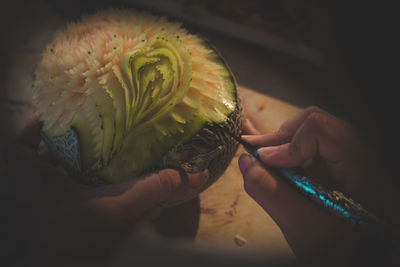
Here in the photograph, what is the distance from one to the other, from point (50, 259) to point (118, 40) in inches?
18.9

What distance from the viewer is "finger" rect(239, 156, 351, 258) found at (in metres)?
0.56

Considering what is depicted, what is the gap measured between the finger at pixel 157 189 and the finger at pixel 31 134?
15.2 inches

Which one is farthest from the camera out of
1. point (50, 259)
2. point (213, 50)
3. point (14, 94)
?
point (14, 94)

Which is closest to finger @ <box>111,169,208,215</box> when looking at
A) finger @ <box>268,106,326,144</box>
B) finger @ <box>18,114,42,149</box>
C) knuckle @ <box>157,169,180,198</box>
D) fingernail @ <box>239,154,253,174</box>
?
knuckle @ <box>157,169,180,198</box>

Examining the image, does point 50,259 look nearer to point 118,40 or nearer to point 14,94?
point 118,40

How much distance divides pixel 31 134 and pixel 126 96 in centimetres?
41

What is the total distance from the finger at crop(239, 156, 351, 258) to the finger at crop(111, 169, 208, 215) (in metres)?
0.15

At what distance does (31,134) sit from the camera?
78 centimetres

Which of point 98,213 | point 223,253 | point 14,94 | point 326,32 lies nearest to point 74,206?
point 98,213

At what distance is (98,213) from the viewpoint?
0.56m

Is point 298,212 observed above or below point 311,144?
below

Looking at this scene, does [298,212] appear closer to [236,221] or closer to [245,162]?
[245,162]

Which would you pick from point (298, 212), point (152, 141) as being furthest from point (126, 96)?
point (298, 212)

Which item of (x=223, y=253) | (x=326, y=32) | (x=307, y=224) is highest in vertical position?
(x=326, y=32)
